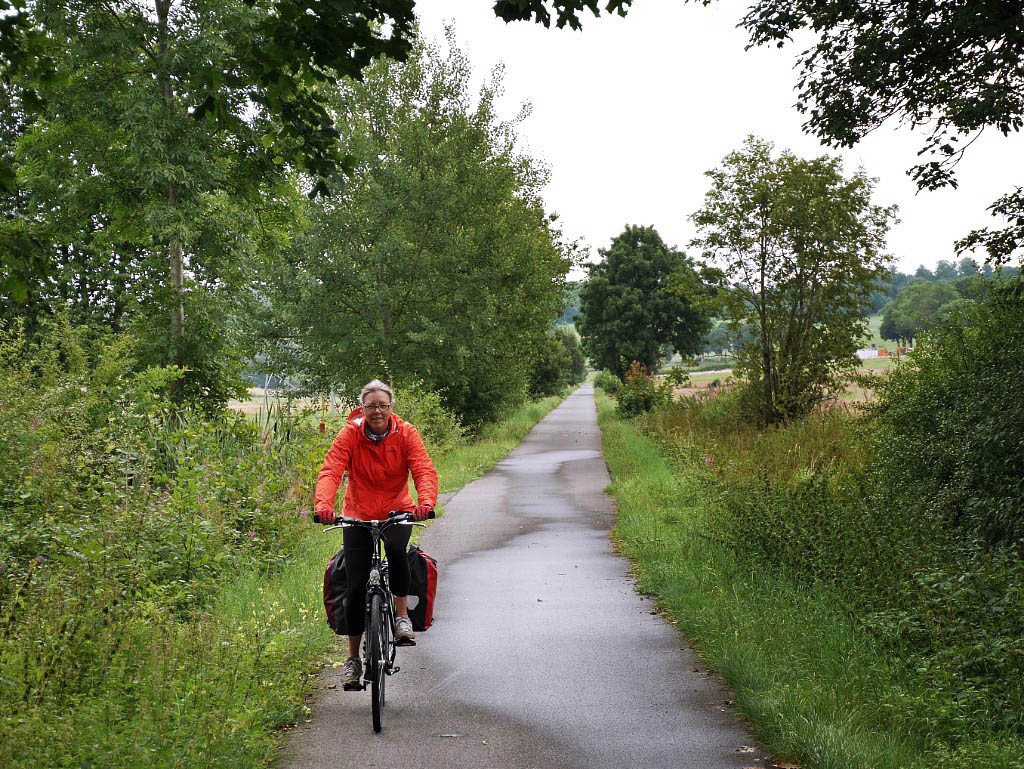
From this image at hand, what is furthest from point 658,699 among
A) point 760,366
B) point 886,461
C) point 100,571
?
point 760,366

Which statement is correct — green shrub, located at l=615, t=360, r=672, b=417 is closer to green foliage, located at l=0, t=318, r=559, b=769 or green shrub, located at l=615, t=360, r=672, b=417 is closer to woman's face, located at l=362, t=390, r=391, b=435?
green foliage, located at l=0, t=318, r=559, b=769

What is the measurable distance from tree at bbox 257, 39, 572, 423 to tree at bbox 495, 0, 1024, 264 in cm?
1842

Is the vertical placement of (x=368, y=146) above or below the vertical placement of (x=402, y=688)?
above

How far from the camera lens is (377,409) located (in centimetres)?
583

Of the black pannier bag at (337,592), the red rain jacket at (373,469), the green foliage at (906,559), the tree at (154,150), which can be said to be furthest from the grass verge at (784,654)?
the tree at (154,150)

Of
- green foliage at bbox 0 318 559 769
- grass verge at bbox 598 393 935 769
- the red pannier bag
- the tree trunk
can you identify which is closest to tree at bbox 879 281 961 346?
the tree trunk

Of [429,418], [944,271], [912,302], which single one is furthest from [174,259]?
[944,271]

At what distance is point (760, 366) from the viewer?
73.1 ft

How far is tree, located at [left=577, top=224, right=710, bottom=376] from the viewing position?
61.3 meters

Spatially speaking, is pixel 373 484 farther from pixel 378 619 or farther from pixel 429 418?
pixel 429 418

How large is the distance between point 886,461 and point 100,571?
8491 millimetres

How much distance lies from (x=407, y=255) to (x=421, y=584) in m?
23.2

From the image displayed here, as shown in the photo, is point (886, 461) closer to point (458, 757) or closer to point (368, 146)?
point (458, 757)

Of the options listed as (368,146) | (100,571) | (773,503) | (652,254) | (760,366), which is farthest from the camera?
(652,254)
